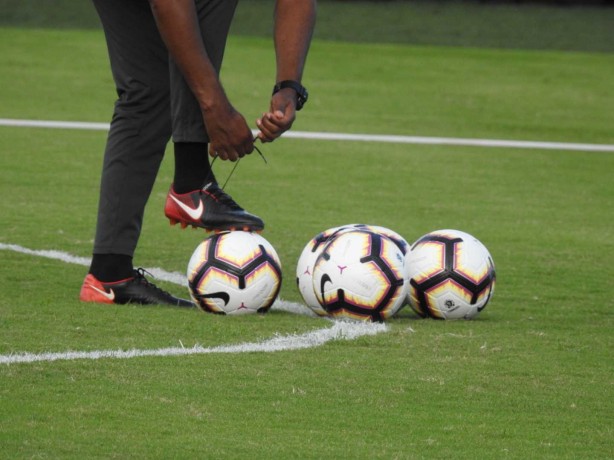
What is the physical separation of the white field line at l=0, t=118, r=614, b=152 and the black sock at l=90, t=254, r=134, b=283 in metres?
7.06

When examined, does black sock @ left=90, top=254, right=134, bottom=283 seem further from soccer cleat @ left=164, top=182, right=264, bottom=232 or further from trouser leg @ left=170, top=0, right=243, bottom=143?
trouser leg @ left=170, top=0, right=243, bottom=143

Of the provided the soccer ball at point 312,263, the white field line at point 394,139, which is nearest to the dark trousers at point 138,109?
the soccer ball at point 312,263

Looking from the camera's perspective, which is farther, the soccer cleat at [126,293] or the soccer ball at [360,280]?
the soccer cleat at [126,293]

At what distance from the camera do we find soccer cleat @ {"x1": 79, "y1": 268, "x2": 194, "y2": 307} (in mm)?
6098

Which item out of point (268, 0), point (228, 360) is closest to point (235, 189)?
point (228, 360)

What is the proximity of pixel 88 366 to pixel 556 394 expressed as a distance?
1.61 m

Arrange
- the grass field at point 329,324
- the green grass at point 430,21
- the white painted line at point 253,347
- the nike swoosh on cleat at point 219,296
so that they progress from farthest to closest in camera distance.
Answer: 1. the green grass at point 430,21
2. the nike swoosh on cleat at point 219,296
3. the white painted line at point 253,347
4. the grass field at point 329,324

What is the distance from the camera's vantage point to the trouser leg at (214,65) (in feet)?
19.1

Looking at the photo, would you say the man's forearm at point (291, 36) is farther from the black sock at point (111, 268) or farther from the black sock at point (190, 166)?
the black sock at point (111, 268)

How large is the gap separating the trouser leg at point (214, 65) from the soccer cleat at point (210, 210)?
0.24m

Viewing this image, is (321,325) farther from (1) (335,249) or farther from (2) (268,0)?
(2) (268,0)

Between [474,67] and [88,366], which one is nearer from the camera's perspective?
[88,366]

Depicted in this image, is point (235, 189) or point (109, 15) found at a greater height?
point (109, 15)

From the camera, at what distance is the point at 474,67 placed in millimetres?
18672
